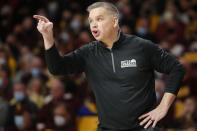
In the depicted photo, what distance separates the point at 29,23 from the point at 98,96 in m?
6.05

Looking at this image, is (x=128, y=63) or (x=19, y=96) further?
(x=19, y=96)

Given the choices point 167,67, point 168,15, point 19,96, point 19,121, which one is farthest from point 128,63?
point 168,15

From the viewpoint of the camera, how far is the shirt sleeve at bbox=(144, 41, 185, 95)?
2672 millimetres

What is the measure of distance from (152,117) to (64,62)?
665mm

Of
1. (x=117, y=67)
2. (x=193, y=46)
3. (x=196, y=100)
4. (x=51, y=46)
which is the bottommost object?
(x=196, y=100)

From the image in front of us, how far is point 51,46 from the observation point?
8.39 ft

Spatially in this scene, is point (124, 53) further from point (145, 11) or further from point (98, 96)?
point (145, 11)

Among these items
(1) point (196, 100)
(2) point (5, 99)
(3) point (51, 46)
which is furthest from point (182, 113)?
(3) point (51, 46)

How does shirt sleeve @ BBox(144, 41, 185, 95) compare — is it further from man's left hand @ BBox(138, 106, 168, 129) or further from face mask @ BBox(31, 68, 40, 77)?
face mask @ BBox(31, 68, 40, 77)

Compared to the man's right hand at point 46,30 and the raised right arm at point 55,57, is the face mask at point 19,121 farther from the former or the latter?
the man's right hand at point 46,30

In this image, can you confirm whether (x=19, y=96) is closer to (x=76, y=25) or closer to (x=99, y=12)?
(x=76, y=25)

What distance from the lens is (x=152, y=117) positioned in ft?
8.55

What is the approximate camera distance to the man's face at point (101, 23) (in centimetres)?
266

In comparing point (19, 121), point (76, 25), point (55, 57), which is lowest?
point (19, 121)
